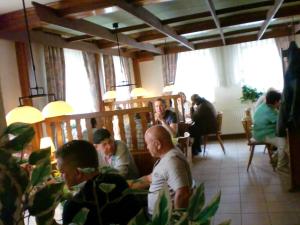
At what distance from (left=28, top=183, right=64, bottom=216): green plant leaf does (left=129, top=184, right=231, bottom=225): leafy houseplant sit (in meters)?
0.15

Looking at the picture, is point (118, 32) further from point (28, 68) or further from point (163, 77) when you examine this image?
point (163, 77)

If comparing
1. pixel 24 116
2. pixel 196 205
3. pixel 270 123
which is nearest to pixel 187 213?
pixel 196 205

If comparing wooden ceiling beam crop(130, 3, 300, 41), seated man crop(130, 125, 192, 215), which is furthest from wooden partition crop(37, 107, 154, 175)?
wooden ceiling beam crop(130, 3, 300, 41)

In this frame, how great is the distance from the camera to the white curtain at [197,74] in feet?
25.0

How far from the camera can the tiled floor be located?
128 inches

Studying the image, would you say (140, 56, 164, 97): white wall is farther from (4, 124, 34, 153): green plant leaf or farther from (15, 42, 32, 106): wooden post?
A: (4, 124, 34, 153): green plant leaf

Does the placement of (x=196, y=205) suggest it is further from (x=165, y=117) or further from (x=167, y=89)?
(x=167, y=89)

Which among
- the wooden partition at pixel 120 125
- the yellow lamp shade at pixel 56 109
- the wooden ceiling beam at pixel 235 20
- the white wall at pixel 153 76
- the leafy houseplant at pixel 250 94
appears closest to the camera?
the yellow lamp shade at pixel 56 109

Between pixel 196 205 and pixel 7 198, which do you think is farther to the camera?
pixel 196 205

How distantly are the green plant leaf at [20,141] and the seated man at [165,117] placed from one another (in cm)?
410

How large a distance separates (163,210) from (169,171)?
157 cm

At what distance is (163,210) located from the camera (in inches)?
22.7

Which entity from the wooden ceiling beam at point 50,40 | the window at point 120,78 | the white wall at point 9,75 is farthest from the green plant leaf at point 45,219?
the window at point 120,78

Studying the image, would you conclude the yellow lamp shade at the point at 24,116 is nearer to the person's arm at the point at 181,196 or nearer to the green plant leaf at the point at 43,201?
the person's arm at the point at 181,196
